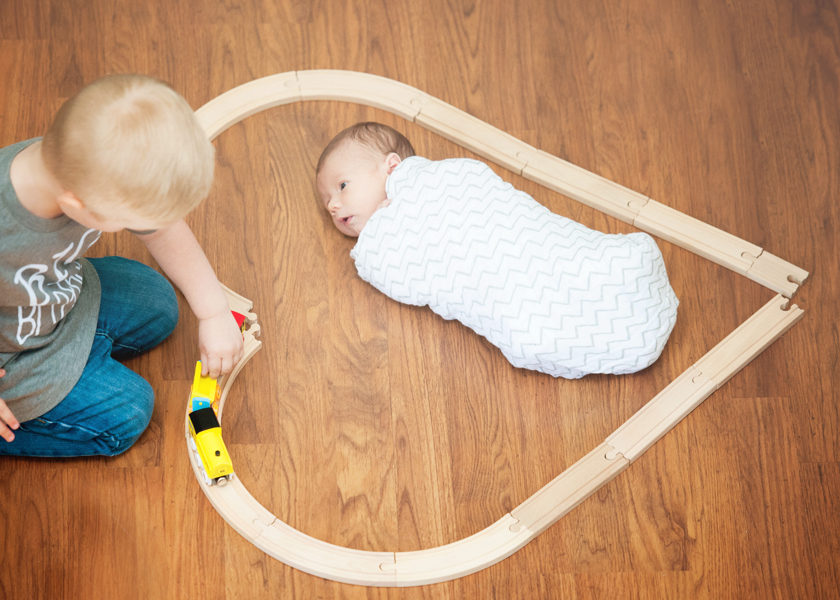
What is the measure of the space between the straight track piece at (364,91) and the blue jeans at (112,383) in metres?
0.45

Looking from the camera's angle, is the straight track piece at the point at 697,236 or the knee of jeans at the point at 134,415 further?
the straight track piece at the point at 697,236

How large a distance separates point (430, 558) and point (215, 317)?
46cm

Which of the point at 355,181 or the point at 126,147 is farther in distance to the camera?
the point at 355,181


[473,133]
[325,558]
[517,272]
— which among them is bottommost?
[325,558]

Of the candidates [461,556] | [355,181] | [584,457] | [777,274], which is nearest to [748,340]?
[777,274]

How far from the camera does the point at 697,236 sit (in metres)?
1.18

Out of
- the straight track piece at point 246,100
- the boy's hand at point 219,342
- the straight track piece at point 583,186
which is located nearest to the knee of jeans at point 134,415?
the boy's hand at point 219,342

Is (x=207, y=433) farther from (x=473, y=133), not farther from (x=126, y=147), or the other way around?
(x=473, y=133)

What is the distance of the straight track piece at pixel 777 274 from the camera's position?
1150mm

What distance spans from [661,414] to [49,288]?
881 mm

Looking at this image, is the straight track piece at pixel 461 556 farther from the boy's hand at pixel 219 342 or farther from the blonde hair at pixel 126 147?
the blonde hair at pixel 126 147

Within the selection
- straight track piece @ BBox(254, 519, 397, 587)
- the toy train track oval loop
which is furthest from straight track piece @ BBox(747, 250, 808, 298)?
straight track piece @ BBox(254, 519, 397, 587)

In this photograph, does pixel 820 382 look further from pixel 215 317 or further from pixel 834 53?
pixel 215 317

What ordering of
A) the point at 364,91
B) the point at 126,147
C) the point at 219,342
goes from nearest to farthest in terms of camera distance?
the point at 126,147, the point at 219,342, the point at 364,91
